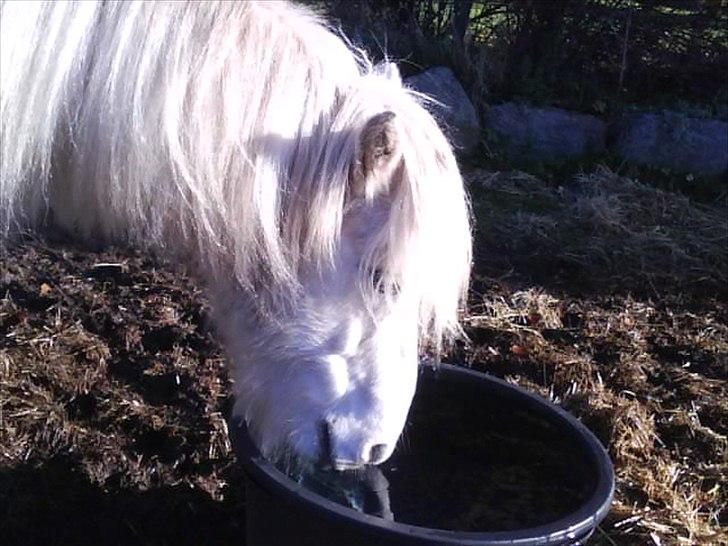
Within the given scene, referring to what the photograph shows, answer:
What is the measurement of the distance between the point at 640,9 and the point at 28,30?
16.3ft

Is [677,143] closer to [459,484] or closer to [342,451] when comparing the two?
[459,484]

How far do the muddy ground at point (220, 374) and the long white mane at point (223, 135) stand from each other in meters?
0.71

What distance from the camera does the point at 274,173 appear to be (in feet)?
6.66

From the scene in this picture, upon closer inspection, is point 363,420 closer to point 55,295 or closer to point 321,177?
point 321,177

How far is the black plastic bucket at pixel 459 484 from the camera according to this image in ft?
6.37

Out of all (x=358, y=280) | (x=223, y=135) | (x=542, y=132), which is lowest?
(x=358, y=280)

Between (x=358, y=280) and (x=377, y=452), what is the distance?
0.35m

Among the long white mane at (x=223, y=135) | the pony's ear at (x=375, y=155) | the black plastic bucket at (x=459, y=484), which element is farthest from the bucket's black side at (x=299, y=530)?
the pony's ear at (x=375, y=155)

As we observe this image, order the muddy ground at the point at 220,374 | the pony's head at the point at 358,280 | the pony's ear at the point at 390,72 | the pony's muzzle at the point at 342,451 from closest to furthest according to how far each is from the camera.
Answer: the pony's head at the point at 358,280, the pony's muzzle at the point at 342,451, the pony's ear at the point at 390,72, the muddy ground at the point at 220,374

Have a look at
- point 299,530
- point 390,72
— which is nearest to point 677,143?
point 390,72

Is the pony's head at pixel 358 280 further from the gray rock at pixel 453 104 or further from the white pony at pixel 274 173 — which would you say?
the gray rock at pixel 453 104

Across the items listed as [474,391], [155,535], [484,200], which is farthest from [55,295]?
[484,200]

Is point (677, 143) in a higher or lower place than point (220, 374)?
higher

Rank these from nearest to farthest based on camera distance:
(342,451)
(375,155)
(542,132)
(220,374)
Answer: (375,155), (342,451), (220,374), (542,132)
